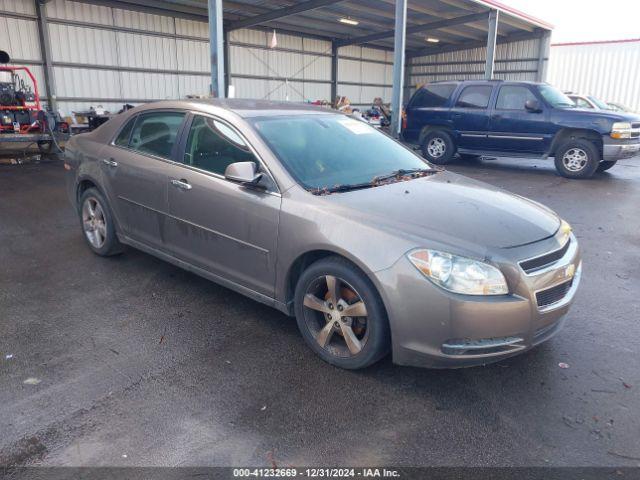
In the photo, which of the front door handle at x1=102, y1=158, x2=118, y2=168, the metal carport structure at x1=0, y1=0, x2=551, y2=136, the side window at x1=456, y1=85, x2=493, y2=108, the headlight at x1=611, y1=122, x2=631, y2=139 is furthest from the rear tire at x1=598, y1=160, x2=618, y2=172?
the front door handle at x1=102, y1=158, x2=118, y2=168

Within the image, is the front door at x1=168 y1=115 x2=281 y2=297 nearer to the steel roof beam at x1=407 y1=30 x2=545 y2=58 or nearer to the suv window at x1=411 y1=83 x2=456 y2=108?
the suv window at x1=411 y1=83 x2=456 y2=108

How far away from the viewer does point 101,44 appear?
1563 cm

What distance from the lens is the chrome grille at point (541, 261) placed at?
2781mm

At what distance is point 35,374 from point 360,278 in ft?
6.76

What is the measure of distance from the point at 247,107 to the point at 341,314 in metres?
1.94

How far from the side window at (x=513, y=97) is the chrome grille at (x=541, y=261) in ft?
29.2

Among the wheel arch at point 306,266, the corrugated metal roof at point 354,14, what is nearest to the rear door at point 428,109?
the corrugated metal roof at point 354,14

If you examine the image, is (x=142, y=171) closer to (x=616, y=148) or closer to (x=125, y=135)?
(x=125, y=135)

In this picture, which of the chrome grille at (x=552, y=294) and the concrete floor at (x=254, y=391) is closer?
the concrete floor at (x=254, y=391)

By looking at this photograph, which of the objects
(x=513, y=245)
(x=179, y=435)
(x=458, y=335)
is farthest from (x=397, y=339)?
(x=179, y=435)

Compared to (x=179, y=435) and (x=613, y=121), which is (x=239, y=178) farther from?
(x=613, y=121)

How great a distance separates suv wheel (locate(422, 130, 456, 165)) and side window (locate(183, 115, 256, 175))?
30.7 feet

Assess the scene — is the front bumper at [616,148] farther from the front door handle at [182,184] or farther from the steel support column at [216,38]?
the front door handle at [182,184]

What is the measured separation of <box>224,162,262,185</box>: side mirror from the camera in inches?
132
